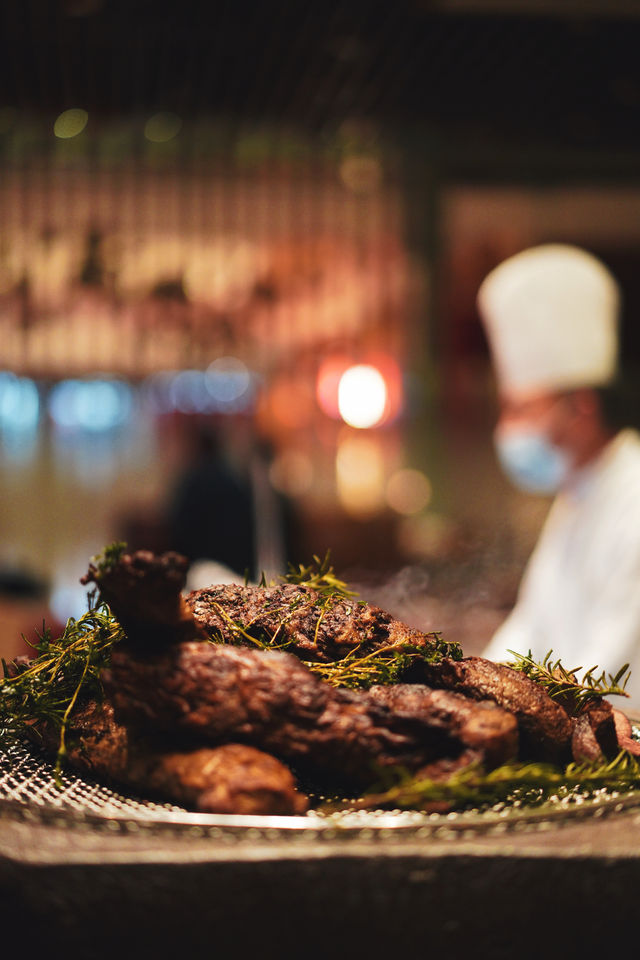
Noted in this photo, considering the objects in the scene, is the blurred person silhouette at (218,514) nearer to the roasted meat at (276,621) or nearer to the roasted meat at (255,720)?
the roasted meat at (276,621)

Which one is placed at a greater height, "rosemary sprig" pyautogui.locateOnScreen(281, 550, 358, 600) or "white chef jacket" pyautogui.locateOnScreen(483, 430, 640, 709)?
"white chef jacket" pyautogui.locateOnScreen(483, 430, 640, 709)

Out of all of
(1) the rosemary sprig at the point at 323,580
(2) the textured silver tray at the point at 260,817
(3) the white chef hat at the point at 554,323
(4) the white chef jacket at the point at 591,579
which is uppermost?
(3) the white chef hat at the point at 554,323

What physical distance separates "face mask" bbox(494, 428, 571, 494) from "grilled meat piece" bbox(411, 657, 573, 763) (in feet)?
6.11

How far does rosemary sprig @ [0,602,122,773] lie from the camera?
925 millimetres

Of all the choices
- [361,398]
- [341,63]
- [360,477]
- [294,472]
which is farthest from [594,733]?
[360,477]

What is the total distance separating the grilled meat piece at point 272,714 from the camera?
79 centimetres

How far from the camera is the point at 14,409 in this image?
196 inches

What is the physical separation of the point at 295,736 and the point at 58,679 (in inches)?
11.7

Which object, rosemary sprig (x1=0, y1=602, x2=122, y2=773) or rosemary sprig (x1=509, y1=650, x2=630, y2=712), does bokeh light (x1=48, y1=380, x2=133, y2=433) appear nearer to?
rosemary sprig (x1=0, y1=602, x2=122, y2=773)

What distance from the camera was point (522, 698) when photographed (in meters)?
0.86

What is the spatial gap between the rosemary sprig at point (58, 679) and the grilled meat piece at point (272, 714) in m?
0.12

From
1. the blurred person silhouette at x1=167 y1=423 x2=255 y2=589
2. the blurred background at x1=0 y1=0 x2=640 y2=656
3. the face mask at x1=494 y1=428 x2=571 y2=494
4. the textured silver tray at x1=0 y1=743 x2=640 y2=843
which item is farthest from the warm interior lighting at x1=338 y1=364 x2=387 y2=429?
the textured silver tray at x1=0 y1=743 x2=640 y2=843

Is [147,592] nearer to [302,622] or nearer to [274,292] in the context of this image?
[302,622]

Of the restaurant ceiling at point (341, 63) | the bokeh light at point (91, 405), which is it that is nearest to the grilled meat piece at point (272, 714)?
the restaurant ceiling at point (341, 63)
